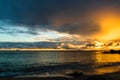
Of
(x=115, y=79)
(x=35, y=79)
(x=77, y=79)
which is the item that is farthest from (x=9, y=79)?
(x=115, y=79)

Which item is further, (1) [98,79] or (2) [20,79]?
(2) [20,79]

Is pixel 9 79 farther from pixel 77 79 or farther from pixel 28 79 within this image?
pixel 77 79

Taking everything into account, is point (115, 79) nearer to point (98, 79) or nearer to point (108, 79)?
point (108, 79)

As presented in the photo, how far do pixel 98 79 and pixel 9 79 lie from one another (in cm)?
1407

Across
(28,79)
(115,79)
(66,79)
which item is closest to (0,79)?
(28,79)

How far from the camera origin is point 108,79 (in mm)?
36094

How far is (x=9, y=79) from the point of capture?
119 ft

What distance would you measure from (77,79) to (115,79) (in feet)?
20.5

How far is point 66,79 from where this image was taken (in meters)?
35.8

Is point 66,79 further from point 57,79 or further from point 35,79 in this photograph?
point 35,79

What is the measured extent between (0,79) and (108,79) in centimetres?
1716

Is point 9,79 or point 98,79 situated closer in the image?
point 98,79

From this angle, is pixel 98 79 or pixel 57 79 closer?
pixel 98 79

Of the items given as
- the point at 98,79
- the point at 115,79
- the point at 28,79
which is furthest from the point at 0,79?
the point at 115,79
